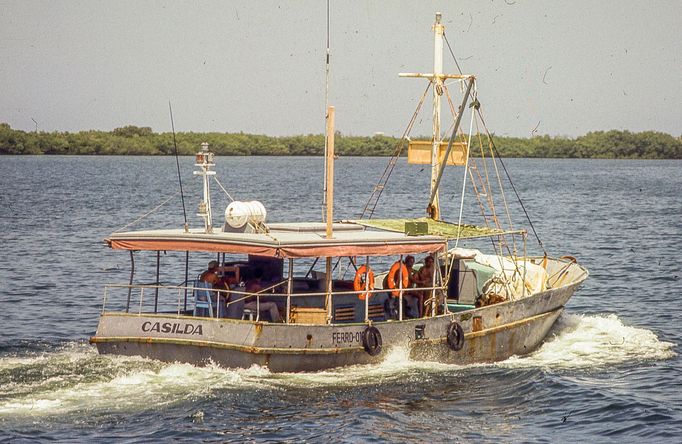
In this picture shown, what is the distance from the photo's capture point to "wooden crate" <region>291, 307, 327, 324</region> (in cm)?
2023

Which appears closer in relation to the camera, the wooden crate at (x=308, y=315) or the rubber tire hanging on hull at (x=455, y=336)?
the wooden crate at (x=308, y=315)

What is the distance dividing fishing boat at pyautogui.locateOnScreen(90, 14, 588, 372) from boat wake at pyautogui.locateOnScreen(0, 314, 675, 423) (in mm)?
208

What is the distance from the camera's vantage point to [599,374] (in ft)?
72.1

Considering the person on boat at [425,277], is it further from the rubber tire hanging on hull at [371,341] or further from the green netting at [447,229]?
the rubber tire hanging on hull at [371,341]

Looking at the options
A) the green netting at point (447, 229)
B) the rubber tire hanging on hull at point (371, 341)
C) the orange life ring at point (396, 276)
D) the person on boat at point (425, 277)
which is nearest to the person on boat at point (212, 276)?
the rubber tire hanging on hull at point (371, 341)

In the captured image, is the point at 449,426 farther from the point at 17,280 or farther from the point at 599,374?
the point at 17,280

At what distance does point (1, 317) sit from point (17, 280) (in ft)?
21.6

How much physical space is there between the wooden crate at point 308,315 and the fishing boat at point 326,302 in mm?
19

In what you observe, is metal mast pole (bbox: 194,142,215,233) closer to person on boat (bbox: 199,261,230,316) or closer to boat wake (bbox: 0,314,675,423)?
person on boat (bbox: 199,261,230,316)

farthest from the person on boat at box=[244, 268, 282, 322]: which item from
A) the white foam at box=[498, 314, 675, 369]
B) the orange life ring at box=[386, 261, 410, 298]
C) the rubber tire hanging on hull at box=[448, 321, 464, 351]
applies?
the white foam at box=[498, 314, 675, 369]

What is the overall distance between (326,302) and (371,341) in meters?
1.13

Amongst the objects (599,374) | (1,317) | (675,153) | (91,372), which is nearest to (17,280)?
(1,317)

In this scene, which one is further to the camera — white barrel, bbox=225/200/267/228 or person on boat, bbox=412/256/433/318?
person on boat, bbox=412/256/433/318

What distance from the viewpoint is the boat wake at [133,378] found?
58.9 ft
